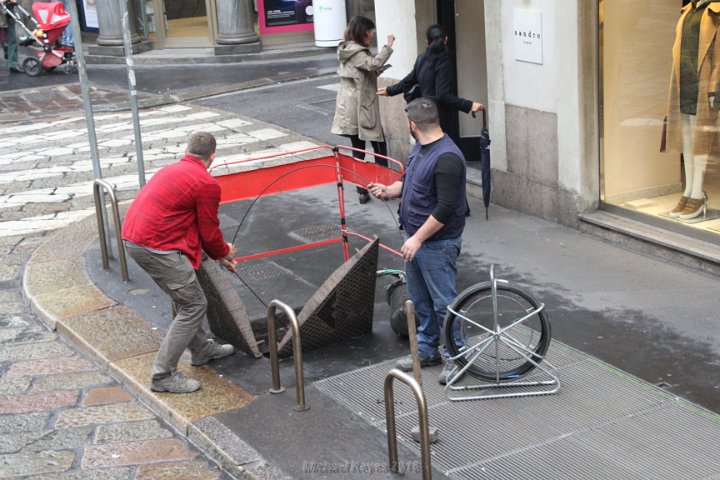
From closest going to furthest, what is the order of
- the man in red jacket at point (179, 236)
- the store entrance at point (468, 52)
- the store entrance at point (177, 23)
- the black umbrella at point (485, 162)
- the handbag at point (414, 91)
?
the man in red jacket at point (179, 236), the black umbrella at point (485, 162), the handbag at point (414, 91), the store entrance at point (468, 52), the store entrance at point (177, 23)

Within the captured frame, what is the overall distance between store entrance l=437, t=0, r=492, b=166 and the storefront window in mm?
2388

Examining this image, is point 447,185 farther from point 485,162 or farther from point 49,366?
point 485,162

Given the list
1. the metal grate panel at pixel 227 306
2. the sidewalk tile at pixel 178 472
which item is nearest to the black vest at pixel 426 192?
the metal grate panel at pixel 227 306

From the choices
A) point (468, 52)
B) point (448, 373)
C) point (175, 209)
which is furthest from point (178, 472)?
point (468, 52)

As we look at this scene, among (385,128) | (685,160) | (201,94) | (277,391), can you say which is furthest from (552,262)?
(201,94)

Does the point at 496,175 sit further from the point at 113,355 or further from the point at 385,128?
the point at 113,355

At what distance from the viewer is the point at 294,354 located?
5.94m

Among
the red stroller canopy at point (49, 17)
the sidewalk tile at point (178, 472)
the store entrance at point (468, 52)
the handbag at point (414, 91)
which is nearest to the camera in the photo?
the sidewalk tile at point (178, 472)

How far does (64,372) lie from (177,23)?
17137mm

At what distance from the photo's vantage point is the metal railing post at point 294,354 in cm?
583

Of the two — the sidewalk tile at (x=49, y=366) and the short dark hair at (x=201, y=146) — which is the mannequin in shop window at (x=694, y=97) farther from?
the sidewalk tile at (x=49, y=366)

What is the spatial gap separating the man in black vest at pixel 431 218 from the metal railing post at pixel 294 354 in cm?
77

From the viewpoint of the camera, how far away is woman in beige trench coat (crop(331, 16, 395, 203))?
408 inches

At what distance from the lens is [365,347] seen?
279 inches
